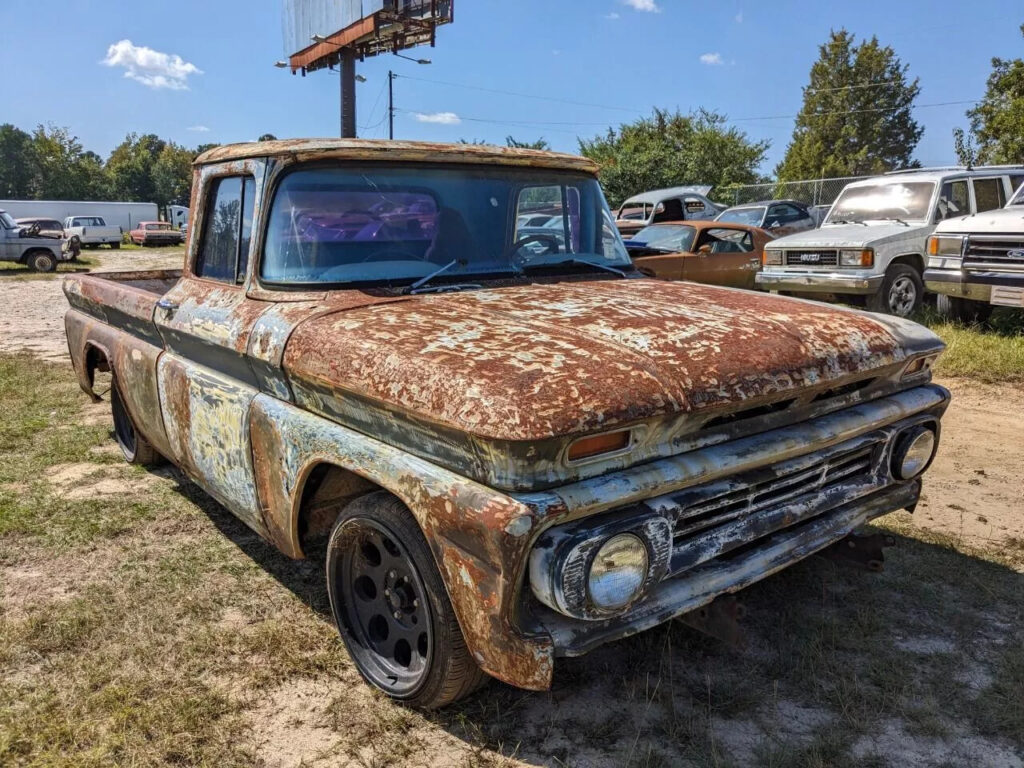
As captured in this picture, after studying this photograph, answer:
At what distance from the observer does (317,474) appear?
2660 millimetres

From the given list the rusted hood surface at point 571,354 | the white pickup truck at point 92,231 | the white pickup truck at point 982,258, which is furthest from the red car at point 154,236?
the rusted hood surface at point 571,354

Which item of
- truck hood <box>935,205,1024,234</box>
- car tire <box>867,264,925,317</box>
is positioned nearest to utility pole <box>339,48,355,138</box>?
car tire <box>867,264,925,317</box>

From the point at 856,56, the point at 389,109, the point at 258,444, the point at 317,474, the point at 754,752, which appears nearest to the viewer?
the point at 754,752

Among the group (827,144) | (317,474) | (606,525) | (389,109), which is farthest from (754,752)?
(827,144)

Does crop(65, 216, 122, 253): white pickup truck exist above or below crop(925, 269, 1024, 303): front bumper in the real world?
above

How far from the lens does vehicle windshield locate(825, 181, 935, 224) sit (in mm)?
9781

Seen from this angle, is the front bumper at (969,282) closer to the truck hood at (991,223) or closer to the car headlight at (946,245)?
the car headlight at (946,245)

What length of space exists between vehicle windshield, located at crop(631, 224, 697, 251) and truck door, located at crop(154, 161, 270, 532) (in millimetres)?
7609

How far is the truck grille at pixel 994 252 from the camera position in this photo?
7.67 meters

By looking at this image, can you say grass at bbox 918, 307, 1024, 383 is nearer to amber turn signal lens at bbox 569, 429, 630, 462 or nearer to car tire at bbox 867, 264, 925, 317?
car tire at bbox 867, 264, 925, 317

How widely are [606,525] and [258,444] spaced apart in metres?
1.45

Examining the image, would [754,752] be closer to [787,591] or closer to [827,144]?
[787,591]

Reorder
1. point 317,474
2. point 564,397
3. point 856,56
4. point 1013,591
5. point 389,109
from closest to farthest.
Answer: point 564,397
point 317,474
point 1013,591
point 389,109
point 856,56

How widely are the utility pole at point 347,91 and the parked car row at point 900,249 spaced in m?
18.6
